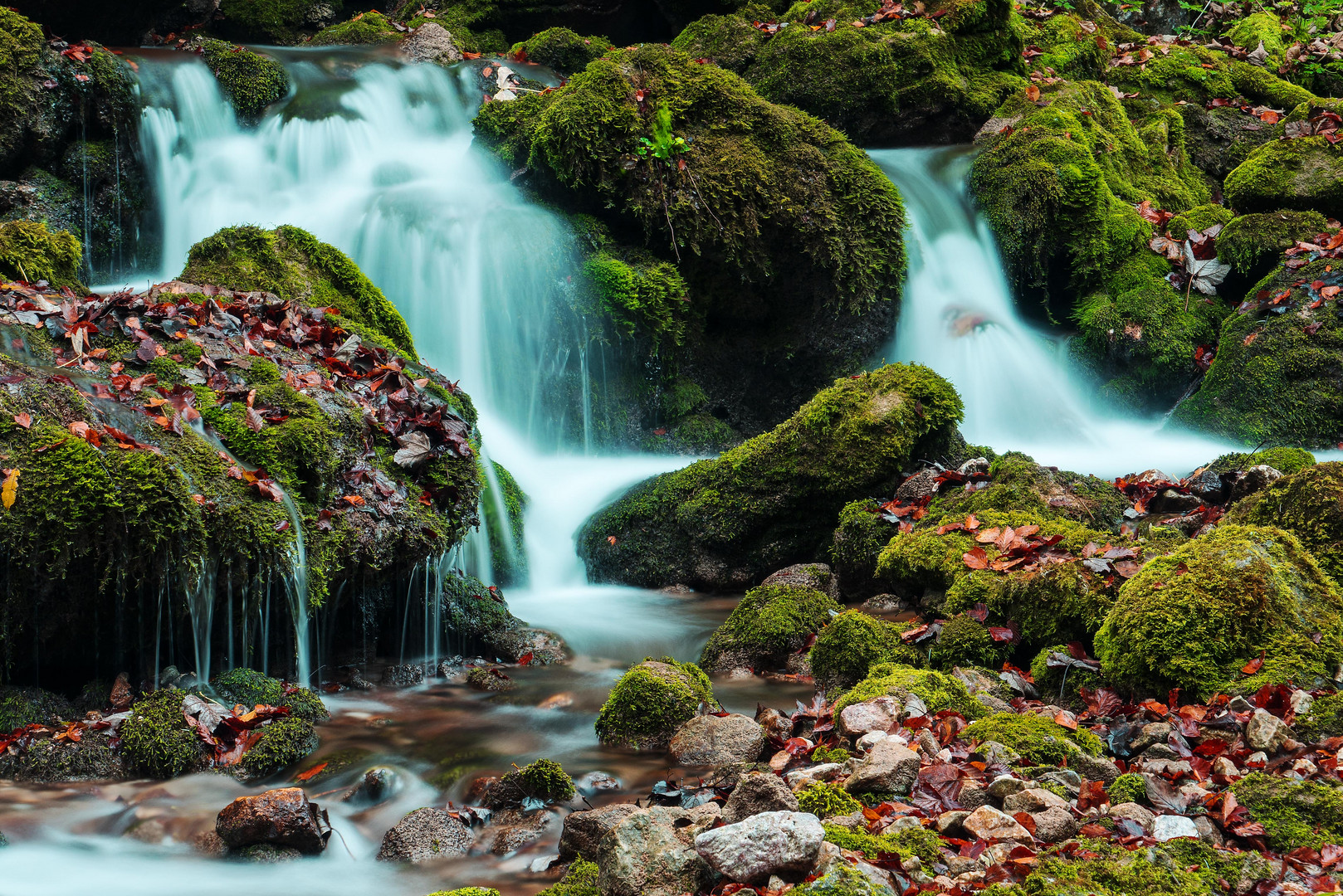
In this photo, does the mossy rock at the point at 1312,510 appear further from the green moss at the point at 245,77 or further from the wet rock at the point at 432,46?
the wet rock at the point at 432,46

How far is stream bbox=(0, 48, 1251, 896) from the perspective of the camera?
5215mm

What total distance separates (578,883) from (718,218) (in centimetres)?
813

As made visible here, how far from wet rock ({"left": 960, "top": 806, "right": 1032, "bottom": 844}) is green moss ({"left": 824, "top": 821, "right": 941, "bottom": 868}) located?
0.11 m

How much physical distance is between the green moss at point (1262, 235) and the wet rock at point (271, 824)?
11.1 meters

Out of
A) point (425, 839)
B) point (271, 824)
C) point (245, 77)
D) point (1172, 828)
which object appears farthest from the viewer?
point (245, 77)

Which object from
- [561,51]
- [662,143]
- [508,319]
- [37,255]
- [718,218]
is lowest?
[508,319]

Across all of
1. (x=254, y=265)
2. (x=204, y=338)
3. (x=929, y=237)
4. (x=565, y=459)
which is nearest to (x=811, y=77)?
(x=929, y=237)

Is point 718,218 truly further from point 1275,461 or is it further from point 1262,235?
point 1262,235

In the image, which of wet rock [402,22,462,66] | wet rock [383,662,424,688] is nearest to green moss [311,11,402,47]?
wet rock [402,22,462,66]

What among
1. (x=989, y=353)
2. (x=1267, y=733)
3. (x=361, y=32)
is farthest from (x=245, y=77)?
(x=1267, y=733)

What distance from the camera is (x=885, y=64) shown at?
41.7 ft

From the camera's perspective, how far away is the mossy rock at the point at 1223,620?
3.69 metres

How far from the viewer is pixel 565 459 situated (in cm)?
993

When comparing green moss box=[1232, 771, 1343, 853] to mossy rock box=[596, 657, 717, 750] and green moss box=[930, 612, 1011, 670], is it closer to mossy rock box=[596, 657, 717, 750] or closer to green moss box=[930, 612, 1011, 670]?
green moss box=[930, 612, 1011, 670]
